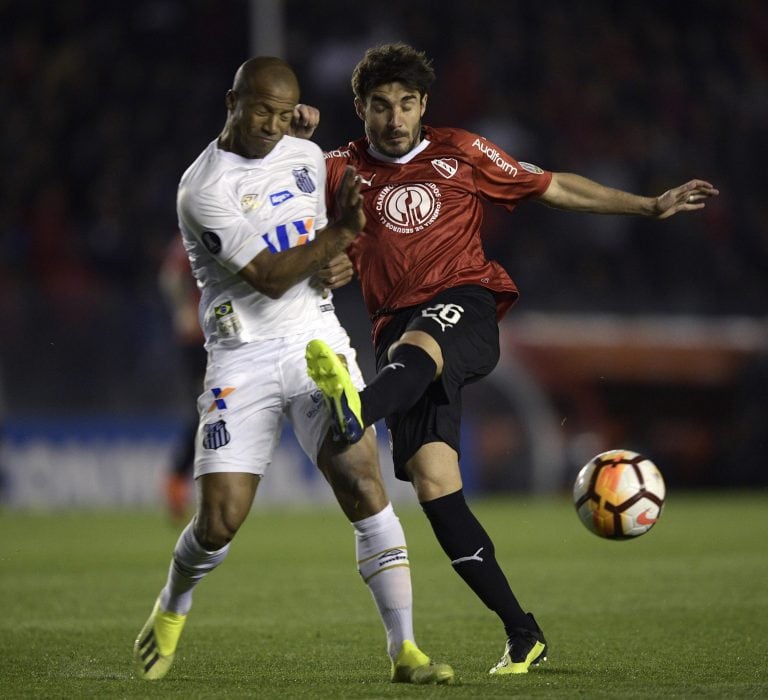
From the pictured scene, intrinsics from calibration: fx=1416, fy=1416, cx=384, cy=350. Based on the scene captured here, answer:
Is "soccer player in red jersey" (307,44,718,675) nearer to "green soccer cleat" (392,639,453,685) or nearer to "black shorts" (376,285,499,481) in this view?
"black shorts" (376,285,499,481)

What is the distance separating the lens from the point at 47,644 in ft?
18.5

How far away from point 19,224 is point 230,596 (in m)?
9.09

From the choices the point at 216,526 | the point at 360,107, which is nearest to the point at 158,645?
the point at 216,526

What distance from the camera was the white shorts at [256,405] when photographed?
475 cm

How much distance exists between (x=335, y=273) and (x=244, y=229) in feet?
1.23

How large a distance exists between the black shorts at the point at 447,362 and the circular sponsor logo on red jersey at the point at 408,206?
286mm

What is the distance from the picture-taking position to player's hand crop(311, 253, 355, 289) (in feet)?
16.1

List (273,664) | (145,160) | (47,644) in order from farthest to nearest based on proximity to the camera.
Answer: (145,160), (47,644), (273,664)

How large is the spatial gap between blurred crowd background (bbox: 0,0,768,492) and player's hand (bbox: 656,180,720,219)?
846 centimetres

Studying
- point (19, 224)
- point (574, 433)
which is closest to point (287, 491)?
point (574, 433)

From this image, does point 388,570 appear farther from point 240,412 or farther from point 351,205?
point 351,205

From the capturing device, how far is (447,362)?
193 inches

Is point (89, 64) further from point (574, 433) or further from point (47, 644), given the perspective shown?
point (47, 644)

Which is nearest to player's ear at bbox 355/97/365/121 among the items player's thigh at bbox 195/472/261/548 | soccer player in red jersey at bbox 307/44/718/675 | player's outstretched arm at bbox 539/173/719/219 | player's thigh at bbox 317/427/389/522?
soccer player in red jersey at bbox 307/44/718/675
